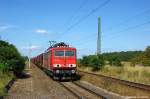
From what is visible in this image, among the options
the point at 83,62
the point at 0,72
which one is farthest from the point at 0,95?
the point at 83,62

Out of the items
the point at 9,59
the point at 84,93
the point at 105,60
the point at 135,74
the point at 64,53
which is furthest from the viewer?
the point at 105,60

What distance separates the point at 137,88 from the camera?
2097 cm

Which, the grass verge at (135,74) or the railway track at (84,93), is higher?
the grass verge at (135,74)

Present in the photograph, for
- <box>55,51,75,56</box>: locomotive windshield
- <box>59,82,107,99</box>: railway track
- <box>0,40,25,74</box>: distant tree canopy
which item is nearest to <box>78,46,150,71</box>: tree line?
<box>55,51,75,56</box>: locomotive windshield

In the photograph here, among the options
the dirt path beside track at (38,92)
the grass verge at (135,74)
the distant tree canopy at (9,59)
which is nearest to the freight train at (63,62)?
the distant tree canopy at (9,59)

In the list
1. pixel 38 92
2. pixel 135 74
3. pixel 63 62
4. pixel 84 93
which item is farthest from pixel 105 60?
pixel 38 92

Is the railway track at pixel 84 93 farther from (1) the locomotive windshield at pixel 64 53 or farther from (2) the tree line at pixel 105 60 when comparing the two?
(2) the tree line at pixel 105 60

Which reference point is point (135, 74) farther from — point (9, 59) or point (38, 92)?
point (38, 92)

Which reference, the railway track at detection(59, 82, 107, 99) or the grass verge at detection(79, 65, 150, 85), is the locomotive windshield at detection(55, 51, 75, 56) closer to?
the grass verge at detection(79, 65, 150, 85)

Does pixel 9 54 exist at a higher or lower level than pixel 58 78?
higher

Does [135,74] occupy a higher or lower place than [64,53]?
lower

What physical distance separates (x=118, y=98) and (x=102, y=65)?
1178 inches

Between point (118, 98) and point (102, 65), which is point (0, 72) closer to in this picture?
point (118, 98)

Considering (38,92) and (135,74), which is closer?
(38,92)
